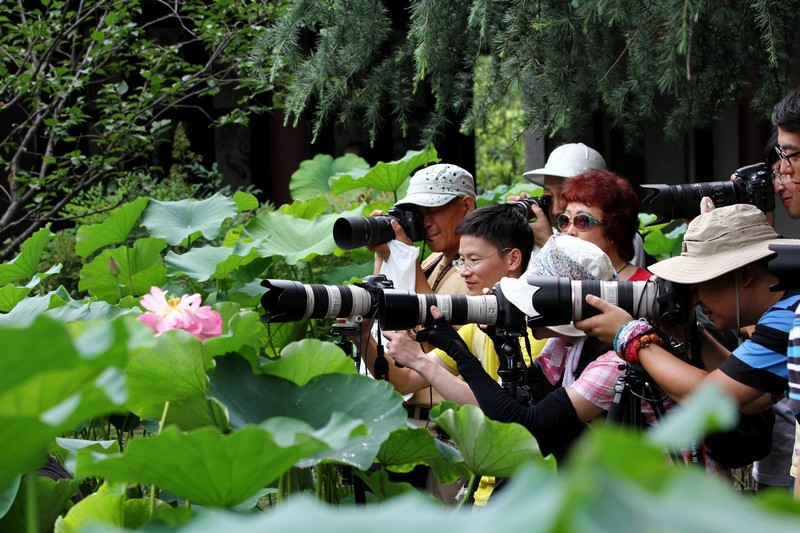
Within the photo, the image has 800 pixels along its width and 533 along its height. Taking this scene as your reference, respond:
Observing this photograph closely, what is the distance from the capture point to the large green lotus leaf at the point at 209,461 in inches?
39.4

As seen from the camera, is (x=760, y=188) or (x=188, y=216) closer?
(x=760, y=188)

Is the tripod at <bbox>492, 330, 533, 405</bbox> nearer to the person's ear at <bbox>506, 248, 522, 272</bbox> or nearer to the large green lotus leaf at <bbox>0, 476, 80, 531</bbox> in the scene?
the person's ear at <bbox>506, 248, 522, 272</bbox>

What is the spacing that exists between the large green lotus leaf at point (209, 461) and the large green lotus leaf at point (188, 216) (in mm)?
2595

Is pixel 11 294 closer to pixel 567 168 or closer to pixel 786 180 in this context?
pixel 567 168

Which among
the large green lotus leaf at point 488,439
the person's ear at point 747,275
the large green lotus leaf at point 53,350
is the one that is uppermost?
the large green lotus leaf at point 53,350

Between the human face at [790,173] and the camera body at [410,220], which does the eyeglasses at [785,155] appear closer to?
the human face at [790,173]

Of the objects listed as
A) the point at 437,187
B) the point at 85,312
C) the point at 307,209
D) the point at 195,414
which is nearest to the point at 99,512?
the point at 195,414

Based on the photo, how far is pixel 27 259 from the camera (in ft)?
11.6

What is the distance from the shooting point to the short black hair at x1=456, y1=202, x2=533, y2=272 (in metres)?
2.82

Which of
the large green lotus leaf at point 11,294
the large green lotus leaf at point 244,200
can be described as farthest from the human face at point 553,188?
the large green lotus leaf at point 11,294

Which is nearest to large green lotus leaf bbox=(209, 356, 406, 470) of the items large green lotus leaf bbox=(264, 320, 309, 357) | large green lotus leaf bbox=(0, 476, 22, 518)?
large green lotus leaf bbox=(0, 476, 22, 518)

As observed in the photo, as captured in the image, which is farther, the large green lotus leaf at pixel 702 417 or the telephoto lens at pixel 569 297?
the telephoto lens at pixel 569 297

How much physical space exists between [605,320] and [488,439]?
0.84 meters

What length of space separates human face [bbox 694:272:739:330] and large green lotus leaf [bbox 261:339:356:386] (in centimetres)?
97
